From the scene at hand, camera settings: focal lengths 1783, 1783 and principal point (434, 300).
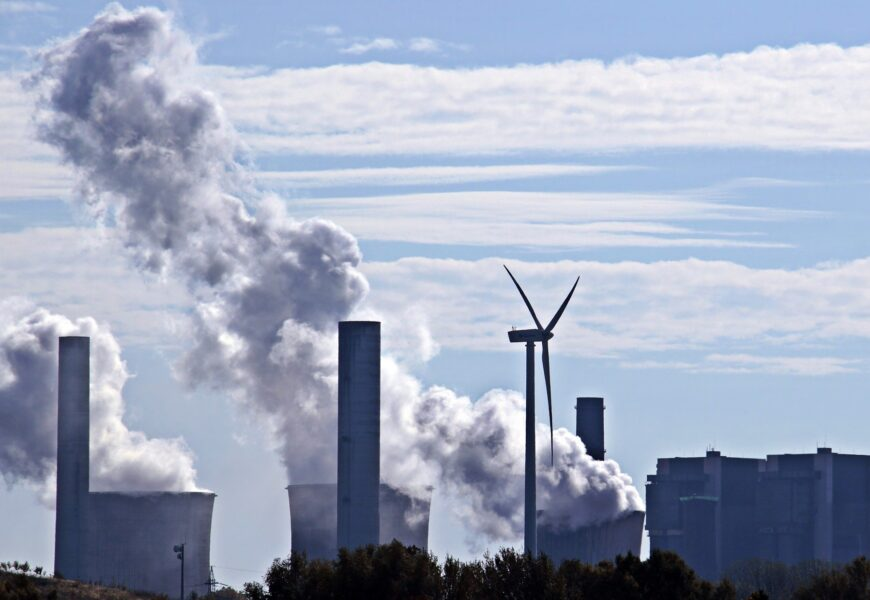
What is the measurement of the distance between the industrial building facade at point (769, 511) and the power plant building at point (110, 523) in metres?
65.9

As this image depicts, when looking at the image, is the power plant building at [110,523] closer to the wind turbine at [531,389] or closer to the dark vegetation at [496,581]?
the wind turbine at [531,389]

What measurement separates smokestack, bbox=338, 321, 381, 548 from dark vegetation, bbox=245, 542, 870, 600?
2366 inches

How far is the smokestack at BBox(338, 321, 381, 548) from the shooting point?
443 ft

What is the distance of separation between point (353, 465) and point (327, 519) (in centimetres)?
648

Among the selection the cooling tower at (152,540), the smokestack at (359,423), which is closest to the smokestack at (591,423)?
the smokestack at (359,423)

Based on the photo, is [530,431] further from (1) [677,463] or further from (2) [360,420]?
(1) [677,463]

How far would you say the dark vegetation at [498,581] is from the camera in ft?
235

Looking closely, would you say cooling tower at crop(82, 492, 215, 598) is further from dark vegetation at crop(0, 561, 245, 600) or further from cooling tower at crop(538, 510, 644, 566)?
dark vegetation at crop(0, 561, 245, 600)

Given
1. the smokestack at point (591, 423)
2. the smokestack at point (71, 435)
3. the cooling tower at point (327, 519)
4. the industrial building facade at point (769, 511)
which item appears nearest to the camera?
the cooling tower at point (327, 519)

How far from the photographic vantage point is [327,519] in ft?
457

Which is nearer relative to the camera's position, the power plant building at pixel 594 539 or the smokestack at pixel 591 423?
the power plant building at pixel 594 539

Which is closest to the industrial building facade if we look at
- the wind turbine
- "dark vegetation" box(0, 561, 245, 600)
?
the wind turbine

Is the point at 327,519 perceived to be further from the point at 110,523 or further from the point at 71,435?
the point at 71,435

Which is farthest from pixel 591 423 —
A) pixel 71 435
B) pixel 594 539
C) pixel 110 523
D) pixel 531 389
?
pixel 110 523
